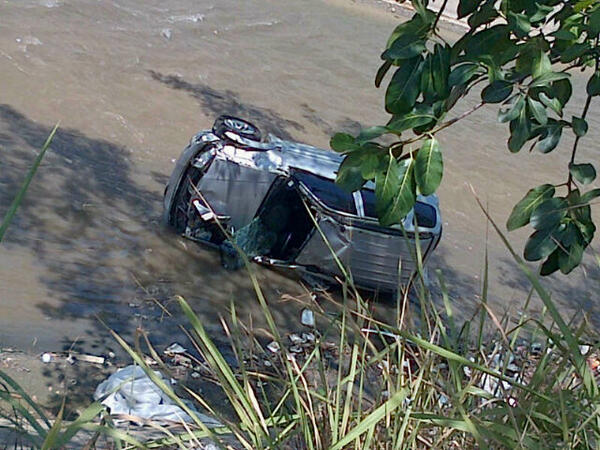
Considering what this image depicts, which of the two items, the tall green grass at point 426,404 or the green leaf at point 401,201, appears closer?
the tall green grass at point 426,404

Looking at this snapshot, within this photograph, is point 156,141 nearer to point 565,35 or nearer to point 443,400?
point 565,35

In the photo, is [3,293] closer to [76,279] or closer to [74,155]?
[76,279]

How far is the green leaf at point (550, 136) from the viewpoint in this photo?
341cm

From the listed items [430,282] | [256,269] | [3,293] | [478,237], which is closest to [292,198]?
[256,269]

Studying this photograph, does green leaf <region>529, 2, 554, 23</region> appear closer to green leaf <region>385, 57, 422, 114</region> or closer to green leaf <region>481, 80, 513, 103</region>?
green leaf <region>481, 80, 513, 103</region>

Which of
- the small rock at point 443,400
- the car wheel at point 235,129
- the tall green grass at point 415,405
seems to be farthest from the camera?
the car wheel at point 235,129

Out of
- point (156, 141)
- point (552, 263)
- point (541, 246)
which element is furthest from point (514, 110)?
point (156, 141)

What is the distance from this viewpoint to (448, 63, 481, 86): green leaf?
3156 millimetres

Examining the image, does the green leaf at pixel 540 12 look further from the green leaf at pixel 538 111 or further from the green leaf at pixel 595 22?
the green leaf at pixel 538 111

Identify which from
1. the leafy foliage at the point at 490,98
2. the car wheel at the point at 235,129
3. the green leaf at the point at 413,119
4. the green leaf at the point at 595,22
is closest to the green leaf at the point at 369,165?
the leafy foliage at the point at 490,98

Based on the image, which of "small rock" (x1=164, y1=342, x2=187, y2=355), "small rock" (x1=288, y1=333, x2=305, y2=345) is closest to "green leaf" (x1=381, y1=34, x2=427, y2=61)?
"small rock" (x1=164, y1=342, x2=187, y2=355)

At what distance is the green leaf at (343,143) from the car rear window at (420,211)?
5.70 m

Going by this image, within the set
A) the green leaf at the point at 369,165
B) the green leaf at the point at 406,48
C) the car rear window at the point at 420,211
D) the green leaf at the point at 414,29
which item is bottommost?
the car rear window at the point at 420,211

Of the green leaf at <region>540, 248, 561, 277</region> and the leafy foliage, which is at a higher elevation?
the leafy foliage
